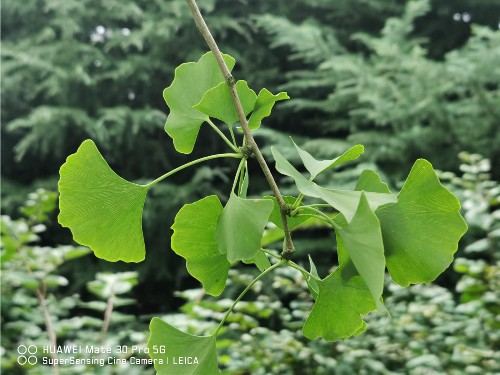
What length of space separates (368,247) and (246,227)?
0.12 feet

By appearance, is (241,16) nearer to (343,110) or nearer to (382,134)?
(343,110)

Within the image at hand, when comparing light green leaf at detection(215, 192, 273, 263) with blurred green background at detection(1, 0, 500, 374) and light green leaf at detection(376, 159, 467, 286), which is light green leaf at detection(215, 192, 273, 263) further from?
blurred green background at detection(1, 0, 500, 374)

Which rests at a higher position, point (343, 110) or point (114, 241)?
point (114, 241)

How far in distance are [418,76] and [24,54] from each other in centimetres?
158

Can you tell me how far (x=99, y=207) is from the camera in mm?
198

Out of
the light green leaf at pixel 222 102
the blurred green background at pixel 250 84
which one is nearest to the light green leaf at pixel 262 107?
the light green leaf at pixel 222 102

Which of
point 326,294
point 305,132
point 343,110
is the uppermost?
point 326,294

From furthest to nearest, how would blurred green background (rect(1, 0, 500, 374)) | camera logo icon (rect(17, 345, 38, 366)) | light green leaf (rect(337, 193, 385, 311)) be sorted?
blurred green background (rect(1, 0, 500, 374))
camera logo icon (rect(17, 345, 38, 366))
light green leaf (rect(337, 193, 385, 311))

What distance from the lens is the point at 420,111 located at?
201 centimetres

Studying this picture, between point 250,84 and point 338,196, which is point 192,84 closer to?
point 338,196

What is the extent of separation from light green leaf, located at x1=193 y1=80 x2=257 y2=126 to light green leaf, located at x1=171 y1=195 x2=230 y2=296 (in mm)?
30

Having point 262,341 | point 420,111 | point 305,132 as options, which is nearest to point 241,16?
point 305,132

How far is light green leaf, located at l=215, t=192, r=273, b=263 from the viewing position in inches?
6.2

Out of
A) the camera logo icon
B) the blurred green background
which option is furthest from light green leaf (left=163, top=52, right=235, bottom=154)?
the blurred green background
